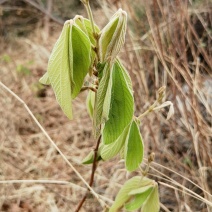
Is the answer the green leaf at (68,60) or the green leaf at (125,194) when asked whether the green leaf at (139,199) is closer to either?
the green leaf at (125,194)

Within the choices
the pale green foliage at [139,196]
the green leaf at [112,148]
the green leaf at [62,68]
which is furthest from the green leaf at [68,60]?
the pale green foliage at [139,196]

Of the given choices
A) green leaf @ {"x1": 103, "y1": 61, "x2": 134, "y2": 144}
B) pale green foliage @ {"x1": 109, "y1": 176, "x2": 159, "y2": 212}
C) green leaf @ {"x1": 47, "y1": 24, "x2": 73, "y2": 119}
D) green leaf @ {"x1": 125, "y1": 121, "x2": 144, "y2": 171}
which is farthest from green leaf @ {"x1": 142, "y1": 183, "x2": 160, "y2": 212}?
green leaf @ {"x1": 47, "y1": 24, "x2": 73, "y2": 119}

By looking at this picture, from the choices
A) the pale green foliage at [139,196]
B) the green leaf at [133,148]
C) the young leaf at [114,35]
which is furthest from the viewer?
the pale green foliage at [139,196]

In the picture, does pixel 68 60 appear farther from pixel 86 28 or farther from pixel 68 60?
pixel 86 28

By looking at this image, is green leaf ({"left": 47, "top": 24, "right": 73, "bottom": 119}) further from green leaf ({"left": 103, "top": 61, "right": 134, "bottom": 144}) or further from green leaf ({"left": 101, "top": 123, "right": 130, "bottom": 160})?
green leaf ({"left": 101, "top": 123, "right": 130, "bottom": 160})

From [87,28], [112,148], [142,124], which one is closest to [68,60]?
[87,28]

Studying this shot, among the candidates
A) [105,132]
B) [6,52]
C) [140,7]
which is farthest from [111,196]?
[6,52]

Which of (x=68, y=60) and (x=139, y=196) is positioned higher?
(x=68, y=60)
